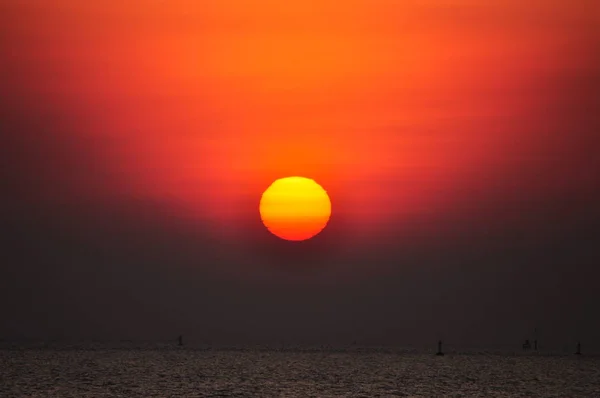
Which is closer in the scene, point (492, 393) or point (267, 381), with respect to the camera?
point (492, 393)

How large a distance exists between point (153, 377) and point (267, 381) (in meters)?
21.7

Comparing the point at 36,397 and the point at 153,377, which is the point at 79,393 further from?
the point at 153,377

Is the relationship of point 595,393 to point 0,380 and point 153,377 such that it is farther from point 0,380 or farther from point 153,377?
point 0,380

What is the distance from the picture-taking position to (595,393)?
147 meters

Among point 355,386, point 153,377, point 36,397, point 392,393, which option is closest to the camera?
point 36,397

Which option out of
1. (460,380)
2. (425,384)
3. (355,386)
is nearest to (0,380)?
(355,386)

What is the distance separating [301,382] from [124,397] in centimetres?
4094

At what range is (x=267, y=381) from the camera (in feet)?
504

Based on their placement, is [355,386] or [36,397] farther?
[355,386]

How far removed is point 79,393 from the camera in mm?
120188

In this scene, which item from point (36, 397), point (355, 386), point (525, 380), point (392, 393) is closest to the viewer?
point (36, 397)

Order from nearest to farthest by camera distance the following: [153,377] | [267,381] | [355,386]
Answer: [355,386], [267,381], [153,377]

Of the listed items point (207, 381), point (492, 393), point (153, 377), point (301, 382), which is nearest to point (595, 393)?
point (492, 393)

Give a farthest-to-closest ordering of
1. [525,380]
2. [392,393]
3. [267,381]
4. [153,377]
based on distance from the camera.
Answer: [525,380], [153,377], [267,381], [392,393]
